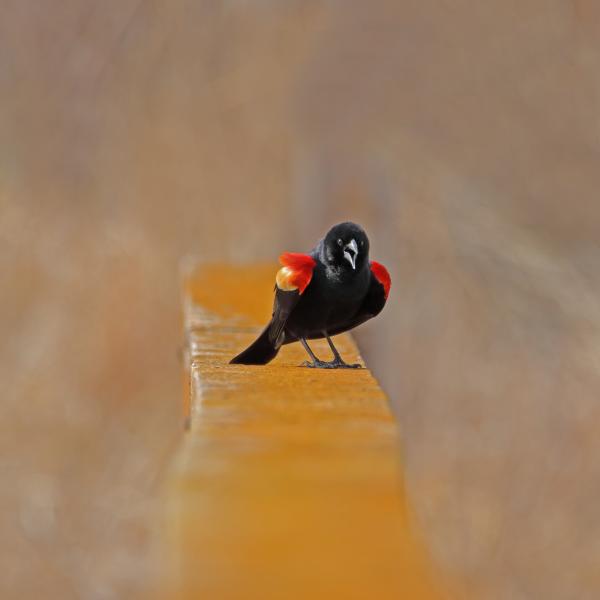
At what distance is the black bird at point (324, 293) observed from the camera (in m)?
3.57

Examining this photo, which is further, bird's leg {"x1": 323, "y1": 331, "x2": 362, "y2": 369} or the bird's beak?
bird's leg {"x1": 323, "y1": 331, "x2": 362, "y2": 369}

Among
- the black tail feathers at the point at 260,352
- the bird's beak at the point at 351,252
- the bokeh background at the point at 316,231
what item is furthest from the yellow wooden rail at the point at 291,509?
the bokeh background at the point at 316,231

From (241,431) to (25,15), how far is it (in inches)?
320

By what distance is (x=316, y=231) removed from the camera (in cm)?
897

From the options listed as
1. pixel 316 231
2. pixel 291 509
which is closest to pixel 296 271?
pixel 291 509

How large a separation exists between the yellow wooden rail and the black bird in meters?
0.84

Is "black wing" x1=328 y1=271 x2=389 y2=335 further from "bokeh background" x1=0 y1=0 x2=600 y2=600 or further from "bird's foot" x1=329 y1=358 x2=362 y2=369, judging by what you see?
"bokeh background" x1=0 y1=0 x2=600 y2=600

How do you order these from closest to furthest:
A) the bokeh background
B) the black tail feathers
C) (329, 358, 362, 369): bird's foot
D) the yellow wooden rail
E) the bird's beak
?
the yellow wooden rail
the bird's beak
(329, 358, 362, 369): bird's foot
the black tail feathers
the bokeh background

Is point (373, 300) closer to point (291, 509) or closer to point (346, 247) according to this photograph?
point (346, 247)

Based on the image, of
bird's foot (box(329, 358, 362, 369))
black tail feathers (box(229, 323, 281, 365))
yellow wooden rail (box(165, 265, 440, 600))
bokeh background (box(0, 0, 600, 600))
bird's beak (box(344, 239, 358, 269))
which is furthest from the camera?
bokeh background (box(0, 0, 600, 600))

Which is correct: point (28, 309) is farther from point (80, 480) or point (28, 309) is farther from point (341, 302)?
point (341, 302)

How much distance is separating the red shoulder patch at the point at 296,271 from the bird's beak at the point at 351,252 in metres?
0.14

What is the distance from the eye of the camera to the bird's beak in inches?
139

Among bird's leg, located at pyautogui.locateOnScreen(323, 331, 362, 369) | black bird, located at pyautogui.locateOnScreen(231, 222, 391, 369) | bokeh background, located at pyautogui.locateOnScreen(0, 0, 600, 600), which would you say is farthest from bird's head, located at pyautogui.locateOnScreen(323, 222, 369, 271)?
bokeh background, located at pyautogui.locateOnScreen(0, 0, 600, 600)
